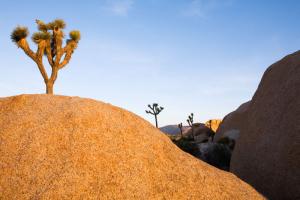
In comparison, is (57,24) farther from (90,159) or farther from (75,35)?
(90,159)

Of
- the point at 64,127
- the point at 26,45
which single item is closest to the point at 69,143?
→ the point at 64,127

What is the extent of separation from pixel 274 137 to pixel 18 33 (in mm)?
15291

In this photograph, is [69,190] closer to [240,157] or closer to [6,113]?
[6,113]

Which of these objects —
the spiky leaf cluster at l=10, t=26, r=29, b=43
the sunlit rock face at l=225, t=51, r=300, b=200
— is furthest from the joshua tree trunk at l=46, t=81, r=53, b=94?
the sunlit rock face at l=225, t=51, r=300, b=200

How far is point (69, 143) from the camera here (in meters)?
5.97

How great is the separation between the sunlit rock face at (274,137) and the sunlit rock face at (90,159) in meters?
1.49

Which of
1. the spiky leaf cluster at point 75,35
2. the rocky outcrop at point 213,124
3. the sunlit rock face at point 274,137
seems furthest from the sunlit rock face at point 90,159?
the rocky outcrop at point 213,124

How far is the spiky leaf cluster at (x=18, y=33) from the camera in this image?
19047mm

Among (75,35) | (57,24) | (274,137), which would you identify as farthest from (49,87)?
(274,137)

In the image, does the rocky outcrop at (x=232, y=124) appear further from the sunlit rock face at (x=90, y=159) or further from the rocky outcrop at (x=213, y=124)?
the sunlit rock face at (x=90, y=159)

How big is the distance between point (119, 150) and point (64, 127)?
42.4 inches

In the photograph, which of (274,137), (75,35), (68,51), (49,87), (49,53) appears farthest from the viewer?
(75,35)

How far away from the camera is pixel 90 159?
18.9 feet

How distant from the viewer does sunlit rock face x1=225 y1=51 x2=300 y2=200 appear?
7750 mm
